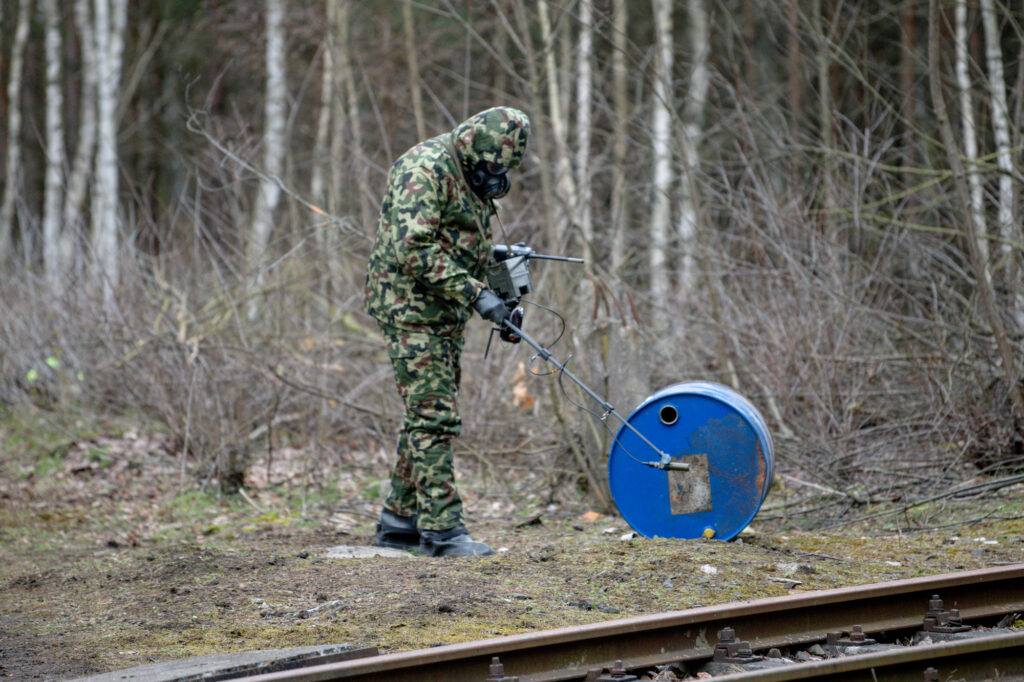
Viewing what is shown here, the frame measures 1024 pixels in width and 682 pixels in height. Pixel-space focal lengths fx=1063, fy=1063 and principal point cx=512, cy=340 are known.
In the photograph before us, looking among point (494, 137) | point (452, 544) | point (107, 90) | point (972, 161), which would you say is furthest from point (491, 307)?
point (107, 90)

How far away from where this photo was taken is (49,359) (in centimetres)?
991

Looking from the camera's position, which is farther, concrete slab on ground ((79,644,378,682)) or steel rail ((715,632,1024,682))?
concrete slab on ground ((79,644,378,682))

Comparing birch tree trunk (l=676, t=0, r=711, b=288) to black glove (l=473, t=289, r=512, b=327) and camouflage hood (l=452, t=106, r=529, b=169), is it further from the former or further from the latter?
black glove (l=473, t=289, r=512, b=327)

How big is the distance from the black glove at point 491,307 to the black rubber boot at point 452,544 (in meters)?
1.15

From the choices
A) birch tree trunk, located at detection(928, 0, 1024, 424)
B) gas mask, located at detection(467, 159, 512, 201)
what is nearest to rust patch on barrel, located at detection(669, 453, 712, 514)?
gas mask, located at detection(467, 159, 512, 201)

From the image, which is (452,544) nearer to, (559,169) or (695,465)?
(695,465)

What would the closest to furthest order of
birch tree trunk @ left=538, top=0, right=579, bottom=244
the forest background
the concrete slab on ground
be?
the concrete slab on ground, the forest background, birch tree trunk @ left=538, top=0, right=579, bottom=244

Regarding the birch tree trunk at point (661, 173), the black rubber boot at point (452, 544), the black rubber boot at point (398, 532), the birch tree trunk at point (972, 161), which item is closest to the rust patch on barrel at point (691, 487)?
the black rubber boot at point (452, 544)

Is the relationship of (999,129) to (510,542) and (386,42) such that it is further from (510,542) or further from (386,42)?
(386,42)

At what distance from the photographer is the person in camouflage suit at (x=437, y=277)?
209 inches

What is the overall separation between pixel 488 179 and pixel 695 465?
5.94ft

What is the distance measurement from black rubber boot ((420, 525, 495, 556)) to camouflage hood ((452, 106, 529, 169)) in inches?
76.1

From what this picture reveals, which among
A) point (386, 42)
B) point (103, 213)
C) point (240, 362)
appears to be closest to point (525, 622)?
point (240, 362)

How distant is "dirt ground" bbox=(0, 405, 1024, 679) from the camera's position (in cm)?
420
